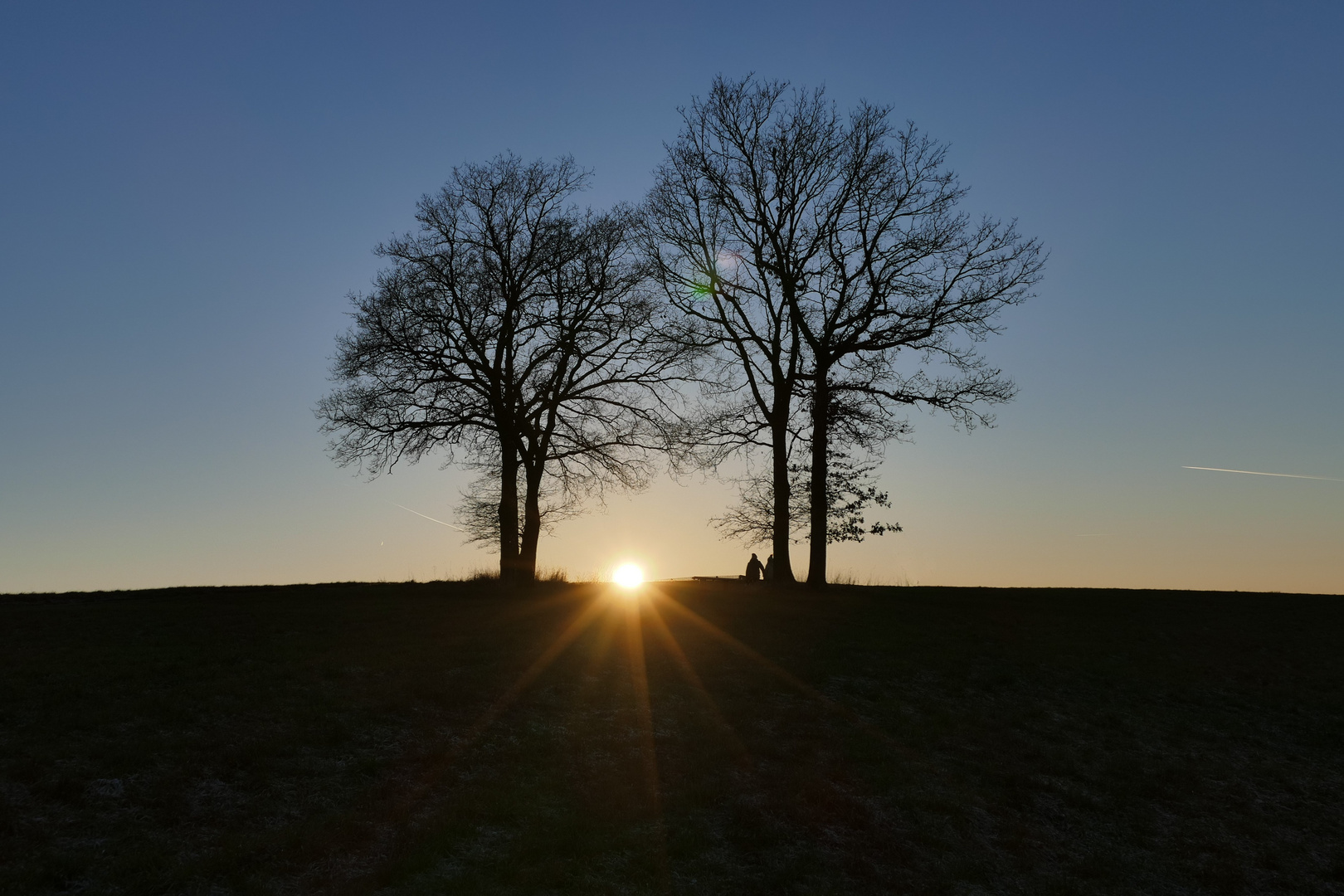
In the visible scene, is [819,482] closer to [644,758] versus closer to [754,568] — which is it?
[754,568]

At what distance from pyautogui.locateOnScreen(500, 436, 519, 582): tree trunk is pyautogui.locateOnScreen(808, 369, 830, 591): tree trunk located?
993 cm

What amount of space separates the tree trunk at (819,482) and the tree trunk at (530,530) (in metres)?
9.34

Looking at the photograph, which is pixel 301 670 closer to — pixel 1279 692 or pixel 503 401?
pixel 503 401

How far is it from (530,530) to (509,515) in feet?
2.94

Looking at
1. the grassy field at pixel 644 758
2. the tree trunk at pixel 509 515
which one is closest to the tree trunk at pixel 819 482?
the grassy field at pixel 644 758

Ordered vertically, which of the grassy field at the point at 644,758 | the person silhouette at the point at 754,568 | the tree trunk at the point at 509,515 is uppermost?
the tree trunk at the point at 509,515

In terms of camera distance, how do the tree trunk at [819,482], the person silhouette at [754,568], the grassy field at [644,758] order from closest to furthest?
the grassy field at [644,758]
the tree trunk at [819,482]
the person silhouette at [754,568]

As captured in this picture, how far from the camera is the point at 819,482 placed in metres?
29.3

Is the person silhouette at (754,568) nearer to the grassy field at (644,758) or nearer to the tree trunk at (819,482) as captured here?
the tree trunk at (819,482)

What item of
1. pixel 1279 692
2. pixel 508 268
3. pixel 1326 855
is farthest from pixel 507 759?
pixel 508 268

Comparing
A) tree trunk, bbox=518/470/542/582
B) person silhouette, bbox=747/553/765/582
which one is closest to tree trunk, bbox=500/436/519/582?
tree trunk, bbox=518/470/542/582

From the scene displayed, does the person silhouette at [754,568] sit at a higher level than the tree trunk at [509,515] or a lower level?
lower

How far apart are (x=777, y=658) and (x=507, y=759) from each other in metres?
7.92

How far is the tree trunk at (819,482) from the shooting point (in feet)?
96.0
